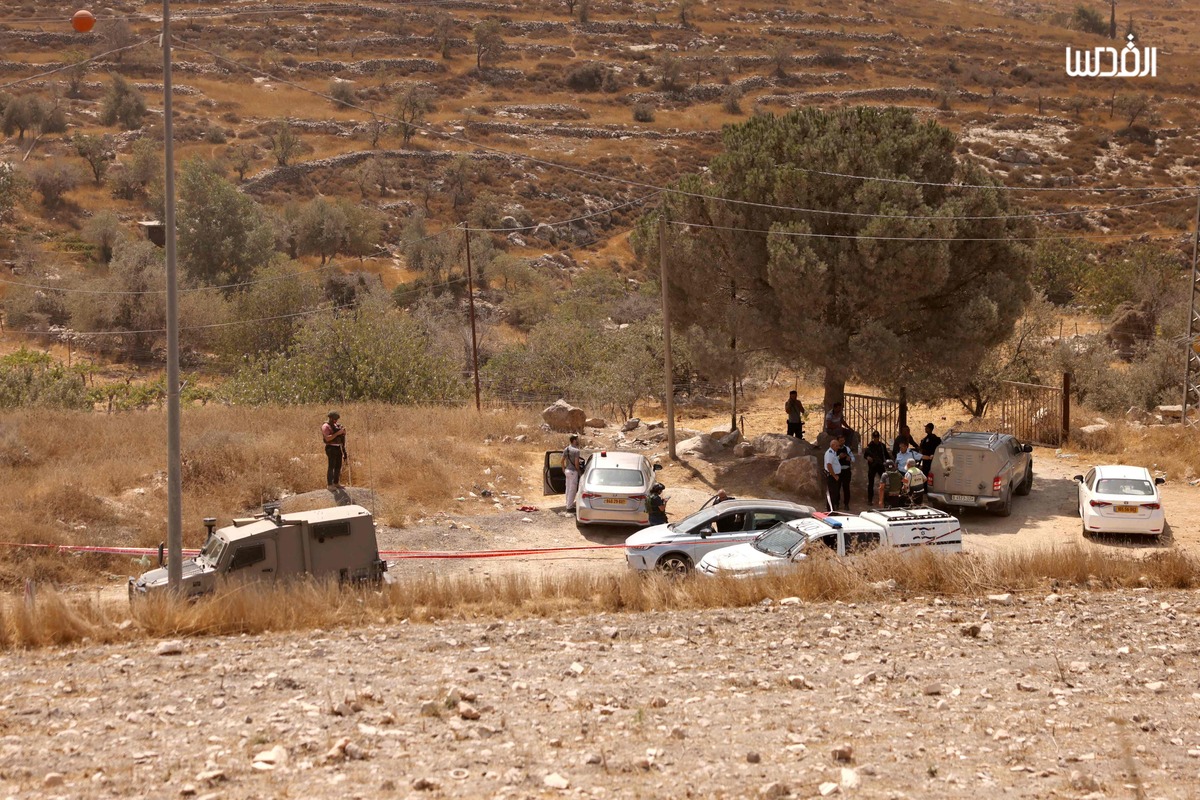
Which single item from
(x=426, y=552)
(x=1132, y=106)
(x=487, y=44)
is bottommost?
(x=426, y=552)

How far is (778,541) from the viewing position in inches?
603

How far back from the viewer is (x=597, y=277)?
5659 cm

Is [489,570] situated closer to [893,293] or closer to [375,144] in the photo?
[893,293]

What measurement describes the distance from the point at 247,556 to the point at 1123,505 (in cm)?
1474

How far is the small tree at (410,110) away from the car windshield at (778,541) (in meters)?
72.4

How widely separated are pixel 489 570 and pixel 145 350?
3850 cm

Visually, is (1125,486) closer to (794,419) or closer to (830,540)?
(830,540)

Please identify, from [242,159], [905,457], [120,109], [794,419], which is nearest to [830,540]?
[905,457]

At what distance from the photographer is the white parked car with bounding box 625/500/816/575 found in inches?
642

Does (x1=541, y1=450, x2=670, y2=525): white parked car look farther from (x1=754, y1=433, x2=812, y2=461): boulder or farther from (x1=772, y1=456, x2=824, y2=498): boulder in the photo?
(x1=754, y1=433, x2=812, y2=461): boulder

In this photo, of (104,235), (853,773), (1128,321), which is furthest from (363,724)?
(104,235)

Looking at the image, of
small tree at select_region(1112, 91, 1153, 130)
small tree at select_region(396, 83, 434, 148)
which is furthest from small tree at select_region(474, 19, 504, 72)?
small tree at select_region(1112, 91, 1153, 130)

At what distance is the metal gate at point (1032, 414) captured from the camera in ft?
92.8

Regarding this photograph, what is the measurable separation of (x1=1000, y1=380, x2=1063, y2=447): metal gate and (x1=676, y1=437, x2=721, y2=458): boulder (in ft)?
27.4
